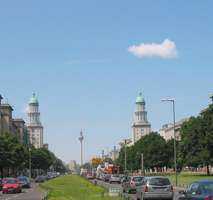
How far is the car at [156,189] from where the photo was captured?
132 feet

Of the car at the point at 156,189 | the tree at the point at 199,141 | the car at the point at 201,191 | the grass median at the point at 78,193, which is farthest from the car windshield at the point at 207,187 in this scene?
the tree at the point at 199,141

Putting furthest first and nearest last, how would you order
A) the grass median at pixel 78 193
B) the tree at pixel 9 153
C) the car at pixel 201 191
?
the tree at pixel 9 153
the grass median at pixel 78 193
the car at pixel 201 191

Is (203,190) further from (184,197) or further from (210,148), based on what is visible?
(210,148)

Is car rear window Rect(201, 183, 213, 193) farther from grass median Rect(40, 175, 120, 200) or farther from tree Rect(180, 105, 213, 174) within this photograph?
tree Rect(180, 105, 213, 174)

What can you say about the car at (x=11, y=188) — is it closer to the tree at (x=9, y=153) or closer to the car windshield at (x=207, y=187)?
the car windshield at (x=207, y=187)

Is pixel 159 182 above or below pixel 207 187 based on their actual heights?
above

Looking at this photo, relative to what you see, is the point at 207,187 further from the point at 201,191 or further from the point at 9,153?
the point at 9,153

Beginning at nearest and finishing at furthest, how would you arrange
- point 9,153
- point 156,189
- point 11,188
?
point 156,189
point 11,188
point 9,153

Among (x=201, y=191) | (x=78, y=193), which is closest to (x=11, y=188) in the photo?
(x=78, y=193)

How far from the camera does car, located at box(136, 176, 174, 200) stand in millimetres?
40344

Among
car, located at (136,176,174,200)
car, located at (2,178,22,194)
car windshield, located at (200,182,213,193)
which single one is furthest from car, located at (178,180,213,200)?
car, located at (2,178,22,194)

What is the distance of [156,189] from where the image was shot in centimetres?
4050

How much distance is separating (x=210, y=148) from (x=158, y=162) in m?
50.8

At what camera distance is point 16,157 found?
128 m
